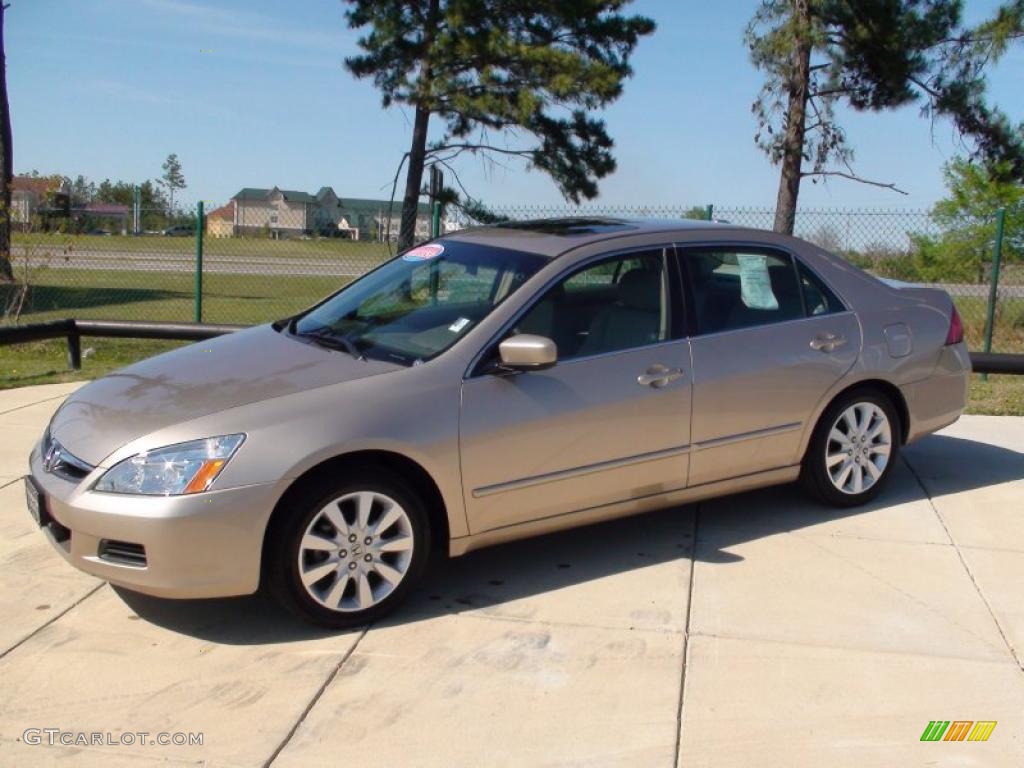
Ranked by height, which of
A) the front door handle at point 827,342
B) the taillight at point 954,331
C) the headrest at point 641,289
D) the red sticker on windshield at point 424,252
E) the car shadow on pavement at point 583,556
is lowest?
the car shadow on pavement at point 583,556

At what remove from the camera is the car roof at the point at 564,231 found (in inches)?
201

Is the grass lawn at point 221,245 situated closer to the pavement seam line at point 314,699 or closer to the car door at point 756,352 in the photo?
the car door at point 756,352

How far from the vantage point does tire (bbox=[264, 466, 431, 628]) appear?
4.08m

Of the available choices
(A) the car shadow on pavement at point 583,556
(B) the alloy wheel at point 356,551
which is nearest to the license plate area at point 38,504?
(A) the car shadow on pavement at point 583,556

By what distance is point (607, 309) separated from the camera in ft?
16.5

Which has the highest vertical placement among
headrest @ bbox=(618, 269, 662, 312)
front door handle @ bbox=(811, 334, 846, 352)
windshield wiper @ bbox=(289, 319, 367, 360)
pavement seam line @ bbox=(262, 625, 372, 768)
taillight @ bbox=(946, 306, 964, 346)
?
headrest @ bbox=(618, 269, 662, 312)

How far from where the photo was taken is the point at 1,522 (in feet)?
18.2

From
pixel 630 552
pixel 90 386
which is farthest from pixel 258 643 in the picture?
pixel 630 552

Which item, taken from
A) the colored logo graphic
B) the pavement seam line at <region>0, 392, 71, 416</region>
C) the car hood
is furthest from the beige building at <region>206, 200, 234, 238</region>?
the colored logo graphic

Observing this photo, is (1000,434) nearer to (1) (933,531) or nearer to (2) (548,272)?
(1) (933,531)

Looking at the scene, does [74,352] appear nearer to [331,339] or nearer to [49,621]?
[331,339]

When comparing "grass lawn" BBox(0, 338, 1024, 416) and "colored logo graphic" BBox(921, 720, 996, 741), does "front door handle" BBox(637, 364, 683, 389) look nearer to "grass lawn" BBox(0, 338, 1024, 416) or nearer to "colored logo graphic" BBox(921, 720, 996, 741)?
"colored logo graphic" BBox(921, 720, 996, 741)

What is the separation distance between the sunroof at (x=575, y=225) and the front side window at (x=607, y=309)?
10.2 inches

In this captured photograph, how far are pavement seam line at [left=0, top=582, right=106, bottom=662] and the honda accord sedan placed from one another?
1.25 ft
